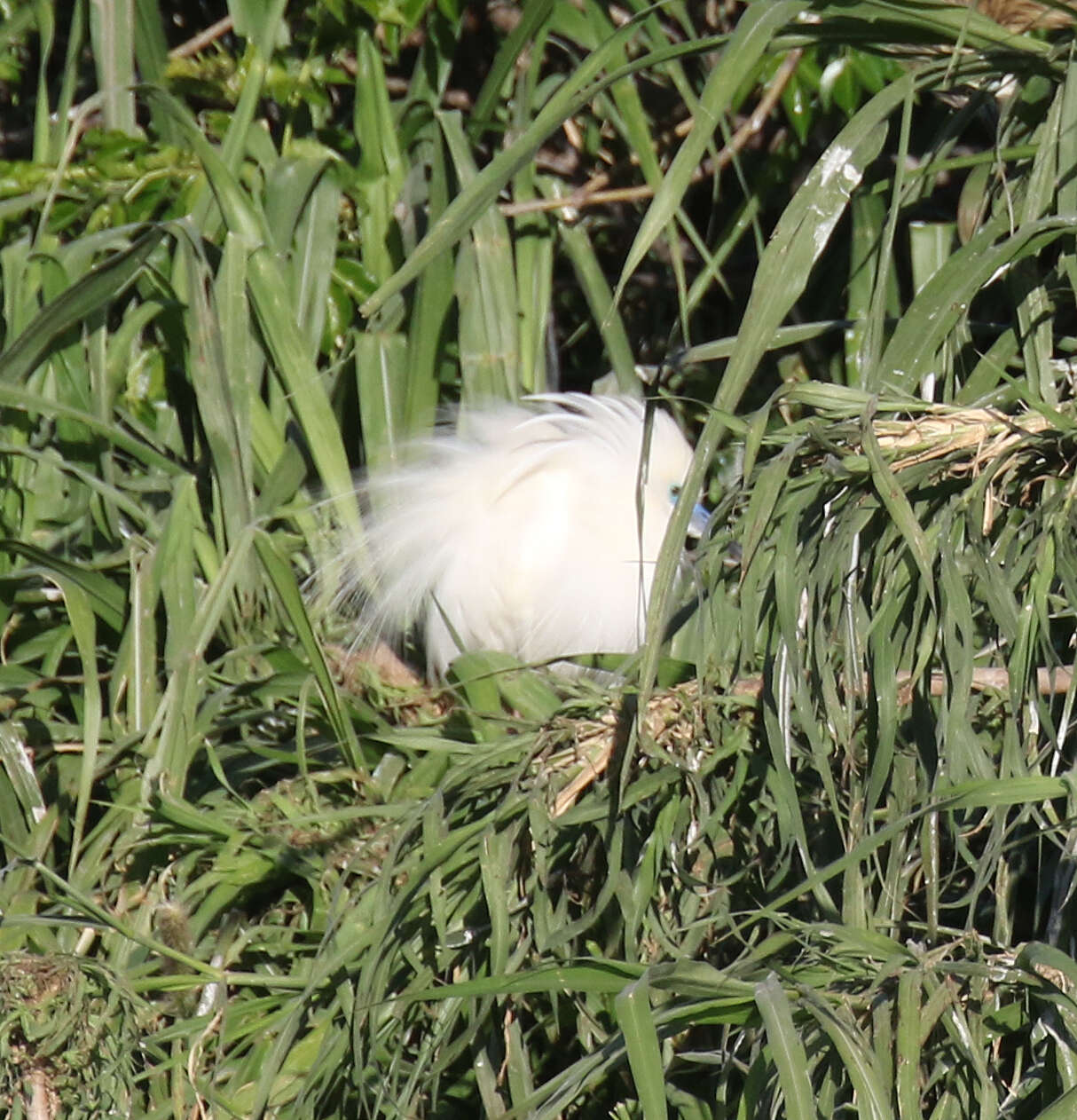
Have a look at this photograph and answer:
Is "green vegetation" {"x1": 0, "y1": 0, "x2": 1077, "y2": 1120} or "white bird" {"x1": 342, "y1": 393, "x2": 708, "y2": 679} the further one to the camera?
"white bird" {"x1": 342, "y1": 393, "x2": 708, "y2": 679}

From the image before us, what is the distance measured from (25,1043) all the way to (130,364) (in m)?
1.07

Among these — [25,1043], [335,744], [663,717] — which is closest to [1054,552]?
[663,717]

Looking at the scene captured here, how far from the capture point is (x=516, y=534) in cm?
239

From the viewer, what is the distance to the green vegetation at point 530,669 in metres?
1.19

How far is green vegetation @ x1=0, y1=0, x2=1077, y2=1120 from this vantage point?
1.19 meters

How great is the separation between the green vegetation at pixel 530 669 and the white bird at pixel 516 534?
0.34 feet

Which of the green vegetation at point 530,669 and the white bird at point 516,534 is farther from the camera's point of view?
the white bird at point 516,534

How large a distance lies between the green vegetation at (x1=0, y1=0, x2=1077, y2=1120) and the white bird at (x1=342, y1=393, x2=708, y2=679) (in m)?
0.10

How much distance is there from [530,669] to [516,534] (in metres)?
0.56

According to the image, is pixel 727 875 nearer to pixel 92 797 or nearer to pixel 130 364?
pixel 92 797

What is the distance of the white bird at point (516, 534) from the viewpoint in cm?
230

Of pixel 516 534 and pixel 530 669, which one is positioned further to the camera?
pixel 516 534

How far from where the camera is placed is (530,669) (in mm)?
1860

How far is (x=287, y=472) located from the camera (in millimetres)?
2160
